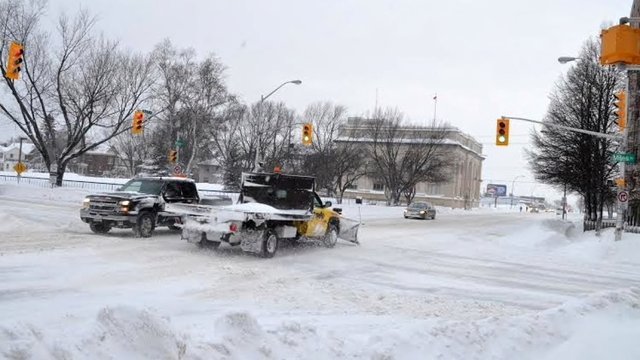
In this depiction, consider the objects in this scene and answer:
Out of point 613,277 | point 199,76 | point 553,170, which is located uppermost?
point 199,76

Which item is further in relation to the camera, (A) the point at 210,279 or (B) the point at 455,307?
(A) the point at 210,279

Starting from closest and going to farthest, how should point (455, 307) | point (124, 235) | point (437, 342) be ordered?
point (437, 342) → point (455, 307) → point (124, 235)

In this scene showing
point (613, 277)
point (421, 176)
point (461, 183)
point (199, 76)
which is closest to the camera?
point (613, 277)

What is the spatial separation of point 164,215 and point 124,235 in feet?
→ 4.16

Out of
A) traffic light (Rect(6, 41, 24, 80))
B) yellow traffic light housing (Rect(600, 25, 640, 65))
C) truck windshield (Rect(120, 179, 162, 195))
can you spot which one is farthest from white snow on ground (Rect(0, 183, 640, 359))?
traffic light (Rect(6, 41, 24, 80))

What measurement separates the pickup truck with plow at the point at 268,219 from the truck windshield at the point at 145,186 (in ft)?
9.94

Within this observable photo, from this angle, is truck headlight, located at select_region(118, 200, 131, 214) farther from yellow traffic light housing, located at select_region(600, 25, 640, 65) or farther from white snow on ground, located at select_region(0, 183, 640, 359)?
yellow traffic light housing, located at select_region(600, 25, 640, 65)

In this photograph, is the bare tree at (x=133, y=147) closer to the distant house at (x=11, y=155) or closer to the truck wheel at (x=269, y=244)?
the distant house at (x=11, y=155)

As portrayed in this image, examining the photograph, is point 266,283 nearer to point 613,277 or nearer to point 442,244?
point 613,277

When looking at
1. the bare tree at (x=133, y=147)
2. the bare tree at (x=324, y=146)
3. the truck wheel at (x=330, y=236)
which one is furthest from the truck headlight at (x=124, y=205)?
the bare tree at (x=133, y=147)

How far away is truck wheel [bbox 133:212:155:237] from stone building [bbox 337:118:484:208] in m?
50.9

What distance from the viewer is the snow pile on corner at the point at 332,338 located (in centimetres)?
500

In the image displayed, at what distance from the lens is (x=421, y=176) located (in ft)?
217

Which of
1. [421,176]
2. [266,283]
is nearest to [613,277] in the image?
[266,283]
